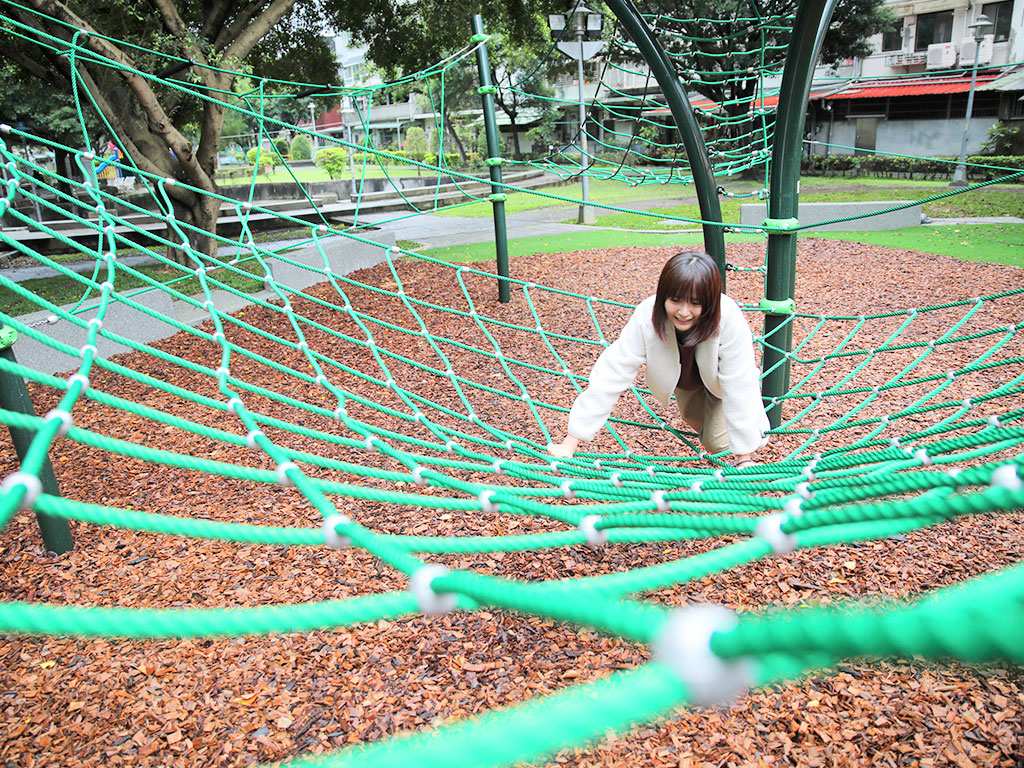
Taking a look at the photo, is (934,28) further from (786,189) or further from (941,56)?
(786,189)

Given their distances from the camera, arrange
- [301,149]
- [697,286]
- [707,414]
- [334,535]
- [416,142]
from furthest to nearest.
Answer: [301,149], [416,142], [707,414], [697,286], [334,535]

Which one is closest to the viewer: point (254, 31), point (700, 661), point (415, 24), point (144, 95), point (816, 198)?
point (700, 661)

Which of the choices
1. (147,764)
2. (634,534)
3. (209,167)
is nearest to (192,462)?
A: (634,534)

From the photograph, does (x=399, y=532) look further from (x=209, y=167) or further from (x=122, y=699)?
(x=209, y=167)

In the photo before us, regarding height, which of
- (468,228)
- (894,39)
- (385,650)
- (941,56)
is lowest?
(468,228)

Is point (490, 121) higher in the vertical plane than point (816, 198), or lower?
higher

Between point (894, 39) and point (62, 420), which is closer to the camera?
point (62, 420)

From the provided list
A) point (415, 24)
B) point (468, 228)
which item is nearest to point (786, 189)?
point (415, 24)

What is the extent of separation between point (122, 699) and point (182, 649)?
0.20 meters

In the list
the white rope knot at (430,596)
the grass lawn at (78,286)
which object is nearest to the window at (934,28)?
the grass lawn at (78,286)

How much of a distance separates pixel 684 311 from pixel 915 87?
1780cm

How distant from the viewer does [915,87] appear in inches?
643

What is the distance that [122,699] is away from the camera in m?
1.85

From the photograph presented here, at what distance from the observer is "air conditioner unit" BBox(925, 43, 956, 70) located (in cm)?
1630
